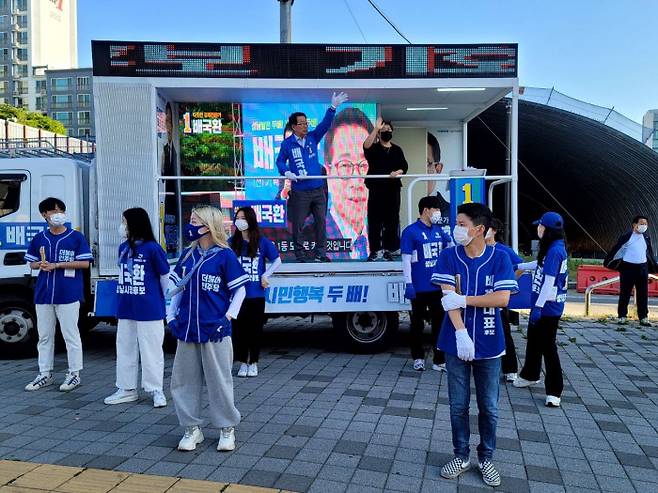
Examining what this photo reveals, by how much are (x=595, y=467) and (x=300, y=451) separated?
2056mm

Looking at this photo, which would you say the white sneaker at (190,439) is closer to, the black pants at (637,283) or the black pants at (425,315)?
the black pants at (425,315)

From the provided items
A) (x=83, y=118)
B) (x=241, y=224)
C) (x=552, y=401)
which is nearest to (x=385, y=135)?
(x=241, y=224)

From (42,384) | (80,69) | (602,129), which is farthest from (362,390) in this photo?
(80,69)

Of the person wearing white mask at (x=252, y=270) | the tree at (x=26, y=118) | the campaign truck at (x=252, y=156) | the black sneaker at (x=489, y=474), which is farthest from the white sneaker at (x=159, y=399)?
the tree at (x=26, y=118)

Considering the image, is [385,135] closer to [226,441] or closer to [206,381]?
[206,381]

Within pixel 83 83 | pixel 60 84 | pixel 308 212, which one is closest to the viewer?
pixel 308 212

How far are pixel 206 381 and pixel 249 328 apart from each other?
7.04 ft

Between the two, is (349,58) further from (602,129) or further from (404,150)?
(602,129)

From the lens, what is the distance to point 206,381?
4312mm

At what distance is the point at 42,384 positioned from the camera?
602 cm

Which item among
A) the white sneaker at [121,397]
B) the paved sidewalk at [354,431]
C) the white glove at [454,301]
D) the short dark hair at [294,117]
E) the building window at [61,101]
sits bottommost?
the paved sidewalk at [354,431]

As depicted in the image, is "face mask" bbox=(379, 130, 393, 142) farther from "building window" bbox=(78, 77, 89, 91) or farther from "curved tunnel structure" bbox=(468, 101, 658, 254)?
"building window" bbox=(78, 77, 89, 91)

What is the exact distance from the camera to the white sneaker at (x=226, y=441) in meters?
4.30

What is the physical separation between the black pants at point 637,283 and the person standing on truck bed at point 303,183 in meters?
5.66
